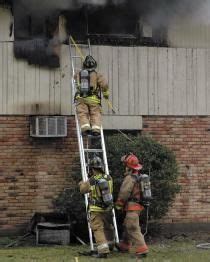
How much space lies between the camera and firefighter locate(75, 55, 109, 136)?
34.2 feet

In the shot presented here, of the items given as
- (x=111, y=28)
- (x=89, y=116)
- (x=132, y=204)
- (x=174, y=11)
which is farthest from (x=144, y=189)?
(x=174, y=11)

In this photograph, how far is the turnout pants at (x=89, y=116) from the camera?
408 inches

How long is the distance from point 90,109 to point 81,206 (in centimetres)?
177

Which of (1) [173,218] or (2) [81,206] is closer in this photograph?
(2) [81,206]

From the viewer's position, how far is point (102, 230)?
9492 millimetres

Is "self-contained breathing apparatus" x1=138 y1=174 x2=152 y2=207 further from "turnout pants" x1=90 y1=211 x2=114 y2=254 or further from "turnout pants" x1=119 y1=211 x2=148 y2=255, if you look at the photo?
"turnout pants" x1=90 y1=211 x2=114 y2=254

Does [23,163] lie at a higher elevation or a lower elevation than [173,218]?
higher

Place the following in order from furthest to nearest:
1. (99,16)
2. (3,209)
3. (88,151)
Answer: (99,16) → (3,209) → (88,151)

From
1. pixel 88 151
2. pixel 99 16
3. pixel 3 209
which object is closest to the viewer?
pixel 88 151

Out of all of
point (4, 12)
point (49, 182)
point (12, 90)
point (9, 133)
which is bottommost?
point (49, 182)

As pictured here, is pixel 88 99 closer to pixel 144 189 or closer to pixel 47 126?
pixel 47 126

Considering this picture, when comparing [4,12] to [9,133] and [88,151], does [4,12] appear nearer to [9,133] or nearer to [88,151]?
[9,133]

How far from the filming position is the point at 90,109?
10.6 meters

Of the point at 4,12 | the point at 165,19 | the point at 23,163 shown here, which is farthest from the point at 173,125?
the point at 4,12
